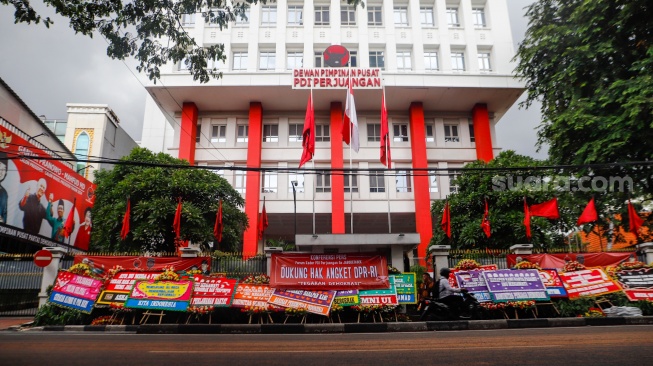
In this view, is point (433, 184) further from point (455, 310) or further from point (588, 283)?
point (455, 310)

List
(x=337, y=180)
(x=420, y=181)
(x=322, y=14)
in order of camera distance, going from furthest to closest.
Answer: (x=322, y=14)
(x=337, y=180)
(x=420, y=181)

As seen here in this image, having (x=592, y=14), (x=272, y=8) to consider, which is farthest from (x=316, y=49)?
(x=592, y=14)

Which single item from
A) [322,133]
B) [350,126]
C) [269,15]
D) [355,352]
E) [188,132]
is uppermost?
[269,15]

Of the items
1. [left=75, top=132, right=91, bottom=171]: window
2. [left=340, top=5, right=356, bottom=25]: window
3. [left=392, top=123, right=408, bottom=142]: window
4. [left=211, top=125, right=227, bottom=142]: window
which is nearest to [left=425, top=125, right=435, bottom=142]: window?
[left=392, top=123, right=408, bottom=142]: window

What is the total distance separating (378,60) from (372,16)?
3.65 m

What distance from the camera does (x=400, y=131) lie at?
103 feet

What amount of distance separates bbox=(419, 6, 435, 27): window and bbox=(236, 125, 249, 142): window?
14.9 metres

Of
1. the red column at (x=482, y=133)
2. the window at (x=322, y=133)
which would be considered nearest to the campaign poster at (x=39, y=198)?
the window at (x=322, y=133)

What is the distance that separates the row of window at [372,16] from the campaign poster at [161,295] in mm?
23855

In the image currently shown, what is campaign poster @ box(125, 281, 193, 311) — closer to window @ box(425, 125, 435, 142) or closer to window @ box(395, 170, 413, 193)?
window @ box(395, 170, 413, 193)

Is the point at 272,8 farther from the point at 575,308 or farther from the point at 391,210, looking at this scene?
the point at 575,308

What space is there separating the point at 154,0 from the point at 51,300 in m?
8.78

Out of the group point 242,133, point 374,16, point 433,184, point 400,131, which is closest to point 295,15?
point 374,16

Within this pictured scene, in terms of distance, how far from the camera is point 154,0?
7938 mm
